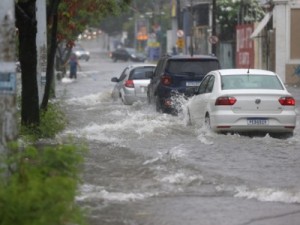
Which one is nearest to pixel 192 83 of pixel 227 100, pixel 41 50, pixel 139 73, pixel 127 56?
pixel 41 50

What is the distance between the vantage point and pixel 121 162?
13953 mm

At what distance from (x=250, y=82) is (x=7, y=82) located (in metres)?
9.59

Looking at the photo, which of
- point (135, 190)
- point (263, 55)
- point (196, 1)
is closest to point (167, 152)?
point (135, 190)

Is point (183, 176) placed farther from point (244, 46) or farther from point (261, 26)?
point (244, 46)

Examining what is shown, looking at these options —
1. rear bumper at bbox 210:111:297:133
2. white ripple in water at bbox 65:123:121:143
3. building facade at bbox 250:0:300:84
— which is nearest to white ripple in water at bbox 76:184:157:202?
rear bumper at bbox 210:111:297:133

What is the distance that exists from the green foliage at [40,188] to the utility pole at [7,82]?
595 mm

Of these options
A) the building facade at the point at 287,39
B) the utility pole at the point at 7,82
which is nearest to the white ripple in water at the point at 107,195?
the utility pole at the point at 7,82

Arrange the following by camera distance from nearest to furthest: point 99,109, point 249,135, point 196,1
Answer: point 249,135 → point 99,109 → point 196,1

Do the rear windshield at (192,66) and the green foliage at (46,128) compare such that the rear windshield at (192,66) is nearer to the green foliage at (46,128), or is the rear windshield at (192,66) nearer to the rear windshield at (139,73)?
the green foliage at (46,128)

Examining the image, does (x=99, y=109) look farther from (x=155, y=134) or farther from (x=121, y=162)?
(x=121, y=162)

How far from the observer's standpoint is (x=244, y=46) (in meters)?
52.8

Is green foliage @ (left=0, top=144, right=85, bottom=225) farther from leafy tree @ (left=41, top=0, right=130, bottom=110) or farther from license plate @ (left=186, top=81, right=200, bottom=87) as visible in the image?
license plate @ (left=186, top=81, right=200, bottom=87)

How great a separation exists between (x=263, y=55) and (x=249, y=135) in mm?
31039

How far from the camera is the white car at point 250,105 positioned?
54.1 feet
